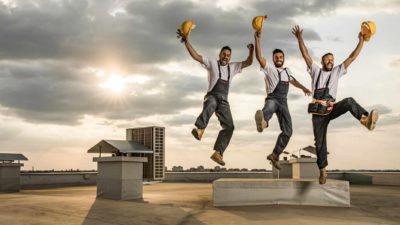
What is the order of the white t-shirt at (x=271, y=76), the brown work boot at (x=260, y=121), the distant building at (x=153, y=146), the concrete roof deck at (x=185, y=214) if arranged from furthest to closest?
the distant building at (x=153, y=146) → the concrete roof deck at (x=185, y=214) → the white t-shirt at (x=271, y=76) → the brown work boot at (x=260, y=121)

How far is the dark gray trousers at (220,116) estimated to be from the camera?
11.1m

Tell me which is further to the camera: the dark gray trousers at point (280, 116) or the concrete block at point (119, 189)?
the concrete block at point (119, 189)

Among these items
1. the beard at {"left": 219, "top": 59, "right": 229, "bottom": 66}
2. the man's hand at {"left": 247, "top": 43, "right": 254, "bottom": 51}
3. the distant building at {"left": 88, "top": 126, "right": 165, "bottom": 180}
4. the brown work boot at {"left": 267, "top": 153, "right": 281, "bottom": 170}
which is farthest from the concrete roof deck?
the distant building at {"left": 88, "top": 126, "right": 165, "bottom": 180}

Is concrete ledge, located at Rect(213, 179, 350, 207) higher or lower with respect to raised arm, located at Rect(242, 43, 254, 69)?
lower

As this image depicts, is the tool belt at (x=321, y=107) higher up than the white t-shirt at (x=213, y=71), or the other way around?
the white t-shirt at (x=213, y=71)

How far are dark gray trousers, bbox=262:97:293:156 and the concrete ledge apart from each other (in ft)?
18.9

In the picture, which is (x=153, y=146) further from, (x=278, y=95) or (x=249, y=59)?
(x=249, y=59)

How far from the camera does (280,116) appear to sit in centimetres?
1242

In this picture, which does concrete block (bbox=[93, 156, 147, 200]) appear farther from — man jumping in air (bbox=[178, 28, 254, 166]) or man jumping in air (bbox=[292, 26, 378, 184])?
man jumping in air (bbox=[292, 26, 378, 184])

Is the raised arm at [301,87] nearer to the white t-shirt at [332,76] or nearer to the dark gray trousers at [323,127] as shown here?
the white t-shirt at [332,76]

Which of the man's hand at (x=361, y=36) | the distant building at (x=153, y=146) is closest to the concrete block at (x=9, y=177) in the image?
the distant building at (x=153, y=146)

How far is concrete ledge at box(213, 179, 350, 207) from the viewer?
701 inches

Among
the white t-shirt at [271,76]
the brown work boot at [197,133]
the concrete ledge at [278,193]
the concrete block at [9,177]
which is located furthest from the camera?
the concrete block at [9,177]

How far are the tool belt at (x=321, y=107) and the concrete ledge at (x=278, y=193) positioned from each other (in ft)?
21.3
